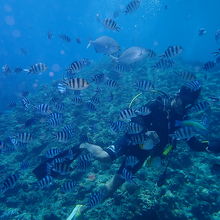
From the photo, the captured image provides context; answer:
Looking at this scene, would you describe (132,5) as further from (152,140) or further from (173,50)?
(152,140)

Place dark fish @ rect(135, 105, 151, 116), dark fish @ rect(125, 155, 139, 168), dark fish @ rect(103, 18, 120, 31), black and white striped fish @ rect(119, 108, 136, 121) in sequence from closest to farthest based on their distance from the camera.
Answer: dark fish @ rect(125, 155, 139, 168)
dark fish @ rect(135, 105, 151, 116)
black and white striped fish @ rect(119, 108, 136, 121)
dark fish @ rect(103, 18, 120, 31)

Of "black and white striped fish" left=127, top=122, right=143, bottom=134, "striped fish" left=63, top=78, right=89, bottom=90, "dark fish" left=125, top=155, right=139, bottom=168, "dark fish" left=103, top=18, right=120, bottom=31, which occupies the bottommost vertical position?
"dark fish" left=125, top=155, right=139, bottom=168

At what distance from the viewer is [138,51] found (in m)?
13.2

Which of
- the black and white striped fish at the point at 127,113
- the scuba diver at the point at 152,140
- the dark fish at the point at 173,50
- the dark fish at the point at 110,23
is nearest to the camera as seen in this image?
the scuba diver at the point at 152,140

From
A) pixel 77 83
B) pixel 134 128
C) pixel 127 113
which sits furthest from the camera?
pixel 77 83

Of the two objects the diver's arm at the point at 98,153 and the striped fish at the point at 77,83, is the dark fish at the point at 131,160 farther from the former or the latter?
the striped fish at the point at 77,83

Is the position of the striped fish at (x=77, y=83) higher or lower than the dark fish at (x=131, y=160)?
higher

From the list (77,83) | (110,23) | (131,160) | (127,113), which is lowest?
(131,160)

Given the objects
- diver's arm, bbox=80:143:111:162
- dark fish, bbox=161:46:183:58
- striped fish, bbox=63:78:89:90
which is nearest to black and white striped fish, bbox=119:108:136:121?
diver's arm, bbox=80:143:111:162

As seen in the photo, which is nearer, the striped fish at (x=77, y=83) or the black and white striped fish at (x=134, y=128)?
the black and white striped fish at (x=134, y=128)

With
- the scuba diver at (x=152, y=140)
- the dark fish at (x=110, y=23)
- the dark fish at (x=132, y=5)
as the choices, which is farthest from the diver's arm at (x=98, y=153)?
the dark fish at (x=132, y=5)

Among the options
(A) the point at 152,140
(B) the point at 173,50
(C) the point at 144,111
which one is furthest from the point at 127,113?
(B) the point at 173,50

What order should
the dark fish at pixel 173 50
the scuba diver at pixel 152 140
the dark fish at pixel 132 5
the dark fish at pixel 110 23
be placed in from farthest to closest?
the dark fish at pixel 132 5 < the dark fish at pixel 110 23 < the dark fish at pixel 173 50 < the scuba diver at pixel 152 140

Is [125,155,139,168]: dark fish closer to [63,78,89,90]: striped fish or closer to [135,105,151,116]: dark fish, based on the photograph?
[135,105,151,116]: dark fish
